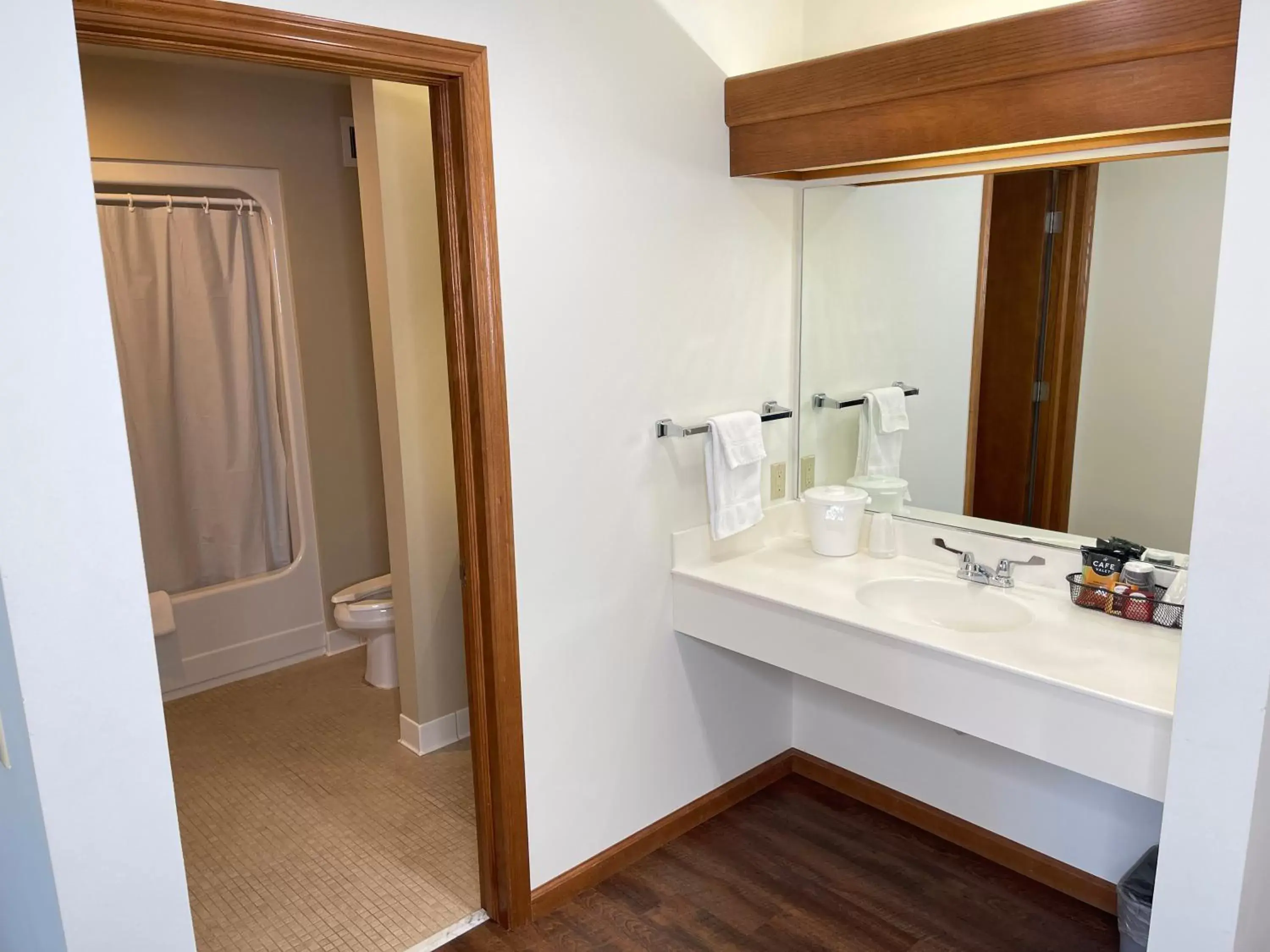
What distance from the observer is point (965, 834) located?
8.88ft

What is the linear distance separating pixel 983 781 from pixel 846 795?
0.49 metres

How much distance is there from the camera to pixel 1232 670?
4.88ft

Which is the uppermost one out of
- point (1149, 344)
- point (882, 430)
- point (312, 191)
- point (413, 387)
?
point (312, 191)

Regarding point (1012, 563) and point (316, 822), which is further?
point (316, 822)

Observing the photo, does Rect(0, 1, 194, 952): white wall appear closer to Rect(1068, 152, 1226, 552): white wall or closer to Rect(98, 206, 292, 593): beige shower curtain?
Rect(1068, 152, 1226, 552): white wall

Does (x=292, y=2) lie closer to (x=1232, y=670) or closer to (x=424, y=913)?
(x=1232, y=670)

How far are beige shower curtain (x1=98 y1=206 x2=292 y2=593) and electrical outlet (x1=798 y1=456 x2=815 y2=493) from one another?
2.26 metres

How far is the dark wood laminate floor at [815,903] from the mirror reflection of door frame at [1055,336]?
958 millimetres

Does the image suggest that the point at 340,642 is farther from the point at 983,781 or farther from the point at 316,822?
the point at 983,781

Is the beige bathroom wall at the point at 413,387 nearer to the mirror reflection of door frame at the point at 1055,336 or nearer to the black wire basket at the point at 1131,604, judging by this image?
the mirror reflection of door frame at the point at 1055,336

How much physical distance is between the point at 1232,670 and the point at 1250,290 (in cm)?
57

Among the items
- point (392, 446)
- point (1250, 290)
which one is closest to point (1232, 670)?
point (1250, 290)

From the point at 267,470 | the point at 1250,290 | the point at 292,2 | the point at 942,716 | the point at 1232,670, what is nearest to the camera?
the point at 1250,290

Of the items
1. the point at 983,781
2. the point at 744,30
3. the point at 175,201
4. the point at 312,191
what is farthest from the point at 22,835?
the point at 312,191
